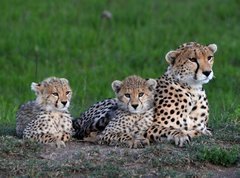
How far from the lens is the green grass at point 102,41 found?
14.5 metres

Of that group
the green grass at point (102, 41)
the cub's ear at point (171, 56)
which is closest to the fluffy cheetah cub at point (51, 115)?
the cub's ear at point (171, 56)

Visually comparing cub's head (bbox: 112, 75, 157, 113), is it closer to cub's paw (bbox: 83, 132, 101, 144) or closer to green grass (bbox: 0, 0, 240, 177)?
cub's paw (bbox: 83, 132, 101, 144)

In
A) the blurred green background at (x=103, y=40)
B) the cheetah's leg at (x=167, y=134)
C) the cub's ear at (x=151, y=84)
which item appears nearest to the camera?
the cheetah's leg at (x=167, y=134)

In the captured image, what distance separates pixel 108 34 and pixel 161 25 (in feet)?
3.34

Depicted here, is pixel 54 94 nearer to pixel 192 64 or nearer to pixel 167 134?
pixel 167 134

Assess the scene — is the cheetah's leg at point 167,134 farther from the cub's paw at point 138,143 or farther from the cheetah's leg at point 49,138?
the cheetah's leg at point 49,138

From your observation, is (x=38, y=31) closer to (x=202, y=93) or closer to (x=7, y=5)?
(x=7, y=5)

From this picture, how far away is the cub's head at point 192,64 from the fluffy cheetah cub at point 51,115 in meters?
0.98

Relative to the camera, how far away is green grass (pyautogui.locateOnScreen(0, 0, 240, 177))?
14492 mm

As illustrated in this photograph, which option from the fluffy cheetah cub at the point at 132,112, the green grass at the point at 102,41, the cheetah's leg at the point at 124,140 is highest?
the green grass at the point at 102,41

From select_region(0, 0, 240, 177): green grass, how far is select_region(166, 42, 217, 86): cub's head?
221 centimetres

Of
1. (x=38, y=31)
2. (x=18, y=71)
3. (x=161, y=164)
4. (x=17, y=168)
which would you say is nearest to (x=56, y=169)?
(x=17, y=168)

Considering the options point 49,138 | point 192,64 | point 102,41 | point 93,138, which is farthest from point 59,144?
point 102,41

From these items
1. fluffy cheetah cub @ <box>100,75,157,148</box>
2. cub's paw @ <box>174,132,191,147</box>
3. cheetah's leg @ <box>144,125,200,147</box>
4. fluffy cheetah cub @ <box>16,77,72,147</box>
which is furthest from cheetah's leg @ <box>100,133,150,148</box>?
fluffy cheetah cub @ <box>16,77,72,147</box>
